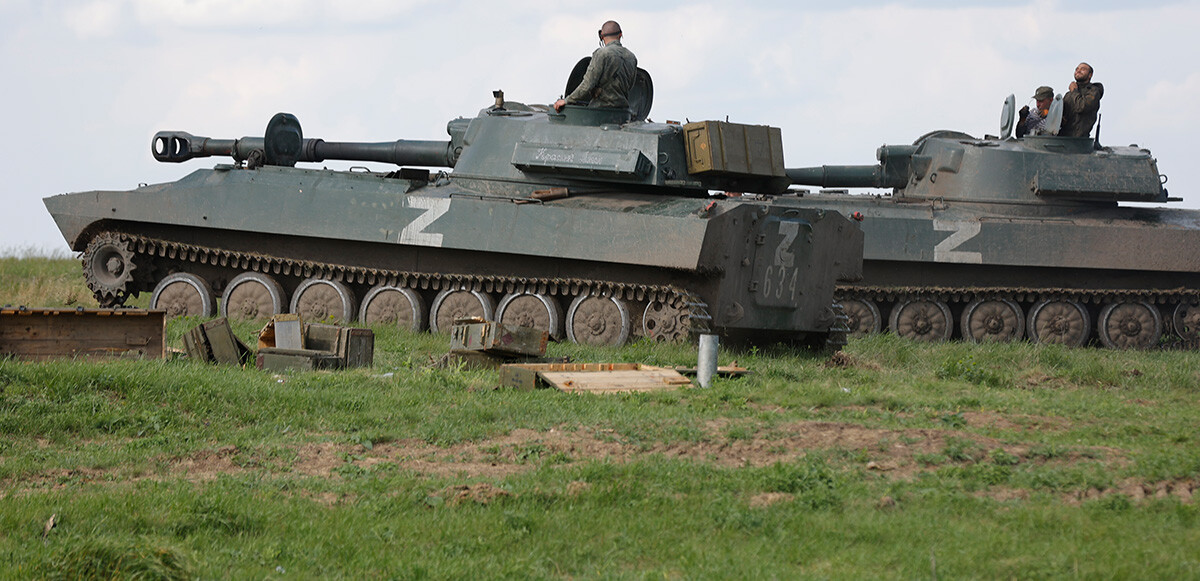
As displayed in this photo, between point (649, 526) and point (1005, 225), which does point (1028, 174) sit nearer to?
point (1005, 225)

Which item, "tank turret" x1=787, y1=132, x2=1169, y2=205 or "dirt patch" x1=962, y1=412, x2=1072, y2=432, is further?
"tank turret" x1=787, y1=132, x2=1169, y2=205

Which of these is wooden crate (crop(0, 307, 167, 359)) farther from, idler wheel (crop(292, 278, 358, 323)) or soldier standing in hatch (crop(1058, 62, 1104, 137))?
soldier standing in hatch (crop(1058, 62, 1104, 137))

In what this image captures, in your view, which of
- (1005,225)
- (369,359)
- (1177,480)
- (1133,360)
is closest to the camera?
(1177,480)

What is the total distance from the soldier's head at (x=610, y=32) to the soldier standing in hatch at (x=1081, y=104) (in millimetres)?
6636

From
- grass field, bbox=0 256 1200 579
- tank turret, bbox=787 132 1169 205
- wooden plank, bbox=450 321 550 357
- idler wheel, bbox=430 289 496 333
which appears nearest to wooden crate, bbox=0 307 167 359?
grass field, bbox=0 256 1200 579

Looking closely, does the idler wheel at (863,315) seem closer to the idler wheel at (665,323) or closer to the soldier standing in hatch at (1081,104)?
the soldier standing in hatch at (1081,104)

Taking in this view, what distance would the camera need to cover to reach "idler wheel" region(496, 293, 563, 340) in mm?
15156

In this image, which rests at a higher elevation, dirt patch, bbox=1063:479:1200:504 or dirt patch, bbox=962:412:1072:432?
dirt patch, bbox=962:412:1072:432

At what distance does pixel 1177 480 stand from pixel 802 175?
1472 centimetres

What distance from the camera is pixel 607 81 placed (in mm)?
15086

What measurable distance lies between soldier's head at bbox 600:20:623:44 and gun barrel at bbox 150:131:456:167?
3664mm

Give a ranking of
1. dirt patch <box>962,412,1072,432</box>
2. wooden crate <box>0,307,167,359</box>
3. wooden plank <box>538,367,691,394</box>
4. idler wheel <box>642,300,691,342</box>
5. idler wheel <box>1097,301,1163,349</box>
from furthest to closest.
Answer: idler wheel <box>1097,301,1163,349</box> → idler wheel <box>642,300,691,342</box> → wooden crate <box>0,307,167,359</box> → wooden plank <box>538,367,691,394</box> → dirt patch <box>962,412,1072,432</box>

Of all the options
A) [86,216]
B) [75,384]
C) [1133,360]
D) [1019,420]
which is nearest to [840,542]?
[1019,420]

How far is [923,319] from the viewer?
17.7 meters
